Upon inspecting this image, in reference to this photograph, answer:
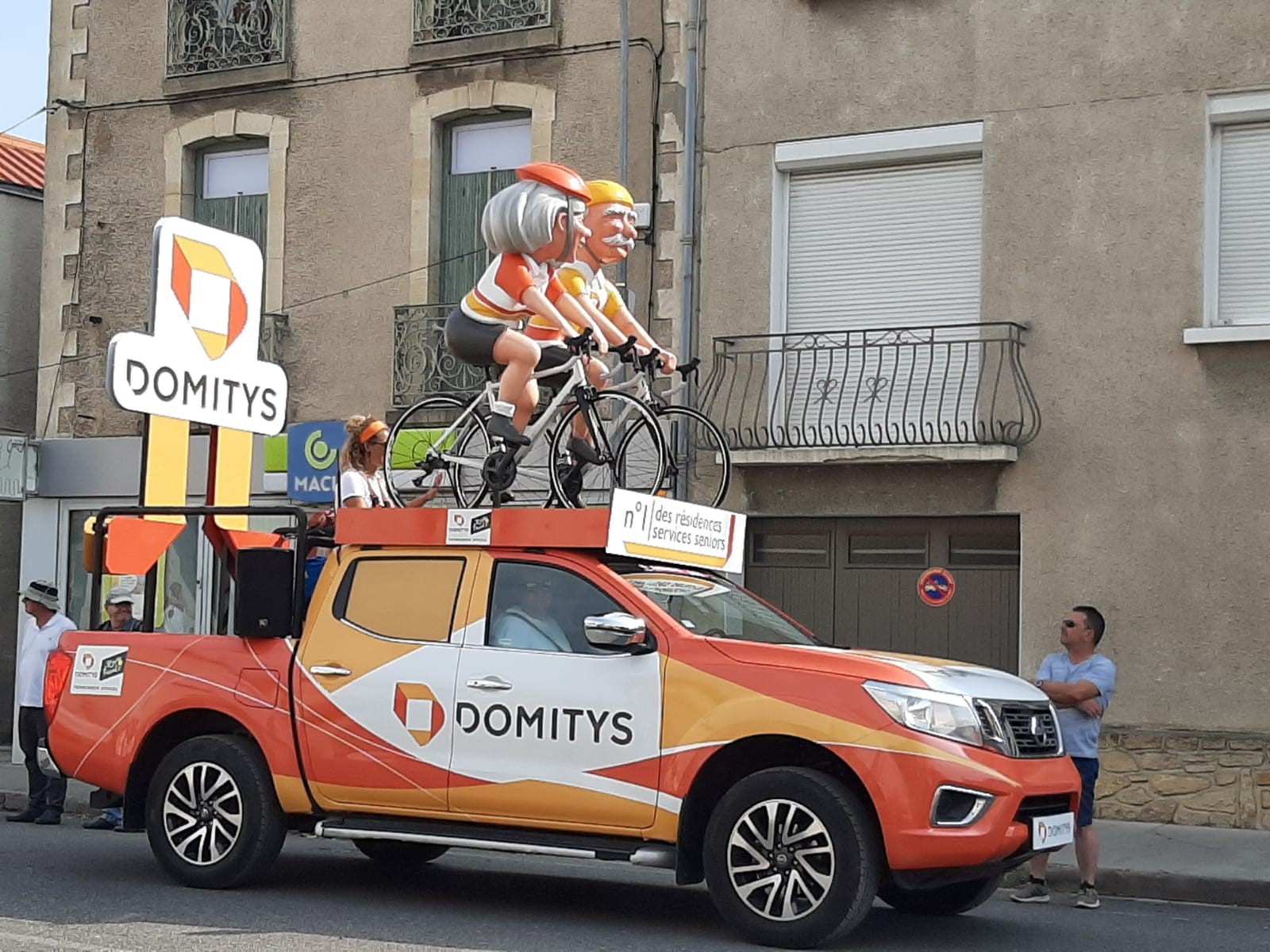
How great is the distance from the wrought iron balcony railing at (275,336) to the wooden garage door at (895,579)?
5203 millimetres

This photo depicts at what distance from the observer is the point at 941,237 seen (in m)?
16.0

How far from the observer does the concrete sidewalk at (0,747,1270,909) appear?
11664mm

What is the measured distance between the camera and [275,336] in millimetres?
18859

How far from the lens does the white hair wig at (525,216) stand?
10758mm

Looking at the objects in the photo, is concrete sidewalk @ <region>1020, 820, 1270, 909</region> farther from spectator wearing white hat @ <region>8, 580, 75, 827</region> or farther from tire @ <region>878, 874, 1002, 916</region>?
spectator wearing white hat @ <region>8, 580, 75, 827</region>

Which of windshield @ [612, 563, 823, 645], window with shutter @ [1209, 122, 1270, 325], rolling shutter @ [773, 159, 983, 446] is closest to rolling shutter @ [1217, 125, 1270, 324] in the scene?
window with shutter @ [1209, 122, 1270, 325]

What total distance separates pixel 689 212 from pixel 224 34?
18.4ft

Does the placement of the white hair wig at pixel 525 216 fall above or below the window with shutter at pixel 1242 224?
below

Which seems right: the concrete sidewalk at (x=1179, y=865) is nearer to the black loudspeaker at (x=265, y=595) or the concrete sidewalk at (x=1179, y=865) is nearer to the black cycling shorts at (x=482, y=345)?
the black cycling shorts at (x=482, y=345)

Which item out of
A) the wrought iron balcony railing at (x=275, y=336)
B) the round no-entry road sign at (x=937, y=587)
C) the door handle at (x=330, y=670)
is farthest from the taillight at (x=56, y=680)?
the wrought iron balcony railing at (x=275, y=336)

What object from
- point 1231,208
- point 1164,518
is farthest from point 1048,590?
point 1231,208

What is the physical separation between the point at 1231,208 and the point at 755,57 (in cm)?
424

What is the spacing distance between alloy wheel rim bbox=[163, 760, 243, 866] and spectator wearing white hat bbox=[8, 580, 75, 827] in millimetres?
4811

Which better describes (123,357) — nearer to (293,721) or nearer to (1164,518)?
(293,721)
